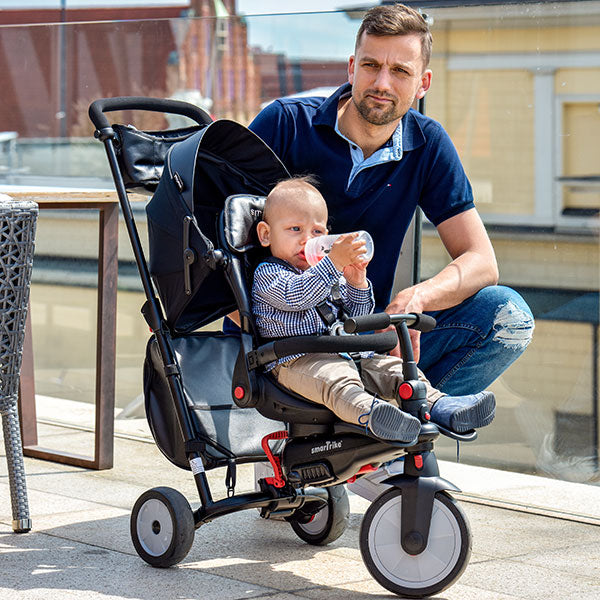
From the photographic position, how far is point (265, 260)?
318 cm

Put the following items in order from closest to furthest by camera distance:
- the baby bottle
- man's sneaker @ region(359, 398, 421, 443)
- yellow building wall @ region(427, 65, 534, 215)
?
1. man's sneaker @ region(359, 398, 421, 443)
2. the baby bottle
3. yellow building wall @ region(427, 65, 534, 215)

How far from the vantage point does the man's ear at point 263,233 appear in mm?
3199

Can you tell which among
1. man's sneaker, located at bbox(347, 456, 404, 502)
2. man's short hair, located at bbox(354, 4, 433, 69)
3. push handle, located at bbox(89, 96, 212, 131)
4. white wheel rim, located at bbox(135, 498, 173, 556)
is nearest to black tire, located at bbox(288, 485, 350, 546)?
man's sneaker, located at bbox(347, 456, 404, 502)

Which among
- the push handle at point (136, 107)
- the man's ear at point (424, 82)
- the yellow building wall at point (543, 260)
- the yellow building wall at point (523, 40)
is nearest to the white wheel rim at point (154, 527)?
the push handle at point (136, 107)

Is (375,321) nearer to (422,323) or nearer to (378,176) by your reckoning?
(422,323)

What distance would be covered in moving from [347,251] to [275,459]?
63 cm

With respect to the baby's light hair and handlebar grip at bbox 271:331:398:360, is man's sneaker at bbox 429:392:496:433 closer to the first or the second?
handlebar grip at bbox 271:331:398:360

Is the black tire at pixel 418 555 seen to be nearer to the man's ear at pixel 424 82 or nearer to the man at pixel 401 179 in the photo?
the man at pixel 401 179

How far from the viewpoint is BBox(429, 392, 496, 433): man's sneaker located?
9.45 feet

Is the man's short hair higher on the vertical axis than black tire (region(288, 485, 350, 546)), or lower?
higher

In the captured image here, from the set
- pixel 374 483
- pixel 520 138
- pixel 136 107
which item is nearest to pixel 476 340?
pixel 374 483

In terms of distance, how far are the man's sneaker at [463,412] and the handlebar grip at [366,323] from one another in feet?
0.93

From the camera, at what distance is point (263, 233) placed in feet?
10.5

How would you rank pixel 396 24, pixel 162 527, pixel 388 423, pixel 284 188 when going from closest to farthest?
pixel 388 423, pixel 162 527, pixel 284 188, pixel 396 24
